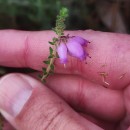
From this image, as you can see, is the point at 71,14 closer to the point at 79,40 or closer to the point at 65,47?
the point at 79,40

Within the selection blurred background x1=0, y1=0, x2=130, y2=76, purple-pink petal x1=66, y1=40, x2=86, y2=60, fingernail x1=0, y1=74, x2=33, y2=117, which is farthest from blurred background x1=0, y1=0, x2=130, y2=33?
purple-pink petal x1=66, y1=40, x2=86, y2=60

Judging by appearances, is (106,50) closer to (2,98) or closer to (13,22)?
(2,98)

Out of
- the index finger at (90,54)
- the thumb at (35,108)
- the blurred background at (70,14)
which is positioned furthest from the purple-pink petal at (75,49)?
the blurred background at (70,14)

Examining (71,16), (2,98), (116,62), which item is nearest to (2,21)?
(71,16)

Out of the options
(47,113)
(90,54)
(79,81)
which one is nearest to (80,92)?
(79,81)

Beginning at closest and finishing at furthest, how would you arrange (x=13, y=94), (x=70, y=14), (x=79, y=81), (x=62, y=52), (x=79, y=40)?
(x=62, y=52) → (x=79, y=40) → (x=13, y=94) → (x=79, y=81) → (x=70, y=14)

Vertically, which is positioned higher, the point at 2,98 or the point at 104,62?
the point at 104,62

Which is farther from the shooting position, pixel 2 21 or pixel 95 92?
pixel 2 21

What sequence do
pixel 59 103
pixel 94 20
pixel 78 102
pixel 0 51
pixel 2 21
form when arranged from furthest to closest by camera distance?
pixel 94 20
pixel 2 21
pixel 78 102
pixel 0 51
pixel 59 103
